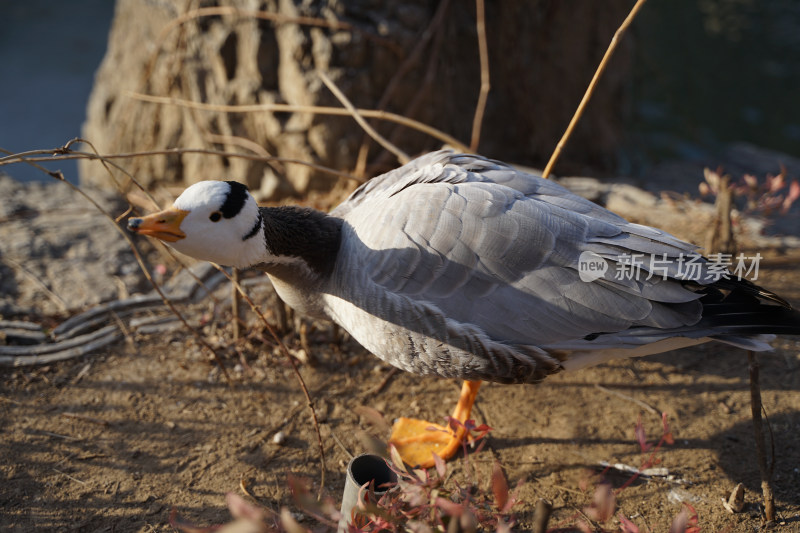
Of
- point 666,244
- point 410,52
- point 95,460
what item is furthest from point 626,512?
point 410,52

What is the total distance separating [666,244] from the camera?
2.64 m

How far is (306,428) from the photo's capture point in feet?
10.5

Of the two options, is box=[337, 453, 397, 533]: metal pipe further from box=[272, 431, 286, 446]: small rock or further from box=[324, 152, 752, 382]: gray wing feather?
box=[272, 431, 286, 446]: small rock

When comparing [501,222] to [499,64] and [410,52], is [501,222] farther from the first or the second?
[499,64]

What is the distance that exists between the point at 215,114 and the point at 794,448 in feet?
16.4

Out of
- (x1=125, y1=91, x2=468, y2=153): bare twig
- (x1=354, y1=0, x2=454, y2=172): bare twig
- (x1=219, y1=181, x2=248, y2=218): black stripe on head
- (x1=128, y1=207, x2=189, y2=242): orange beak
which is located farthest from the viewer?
(x1=354, y1=0, x2=454, y2=172): bare twig

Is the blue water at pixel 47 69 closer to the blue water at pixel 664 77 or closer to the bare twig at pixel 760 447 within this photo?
the blue water at pixel 664 77

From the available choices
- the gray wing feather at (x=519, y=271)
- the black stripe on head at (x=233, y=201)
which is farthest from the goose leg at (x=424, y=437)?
the black stripe on head at (x=233, y=201)

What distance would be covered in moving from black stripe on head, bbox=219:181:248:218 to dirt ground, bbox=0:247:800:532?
134 cm

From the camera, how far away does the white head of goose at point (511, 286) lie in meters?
2.56

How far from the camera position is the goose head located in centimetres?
229

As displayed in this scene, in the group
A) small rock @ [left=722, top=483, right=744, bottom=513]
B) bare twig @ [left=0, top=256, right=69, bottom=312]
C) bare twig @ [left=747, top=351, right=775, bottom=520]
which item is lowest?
bare twig @ [left=0, top=256, right=69, bottom=312]

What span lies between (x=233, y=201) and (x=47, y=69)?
10011 millimetres

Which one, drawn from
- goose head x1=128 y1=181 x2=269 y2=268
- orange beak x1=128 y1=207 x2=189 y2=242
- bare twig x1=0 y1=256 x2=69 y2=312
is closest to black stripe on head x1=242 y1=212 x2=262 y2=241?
goose head x1=128 y1=181 x2=269 y2=268
